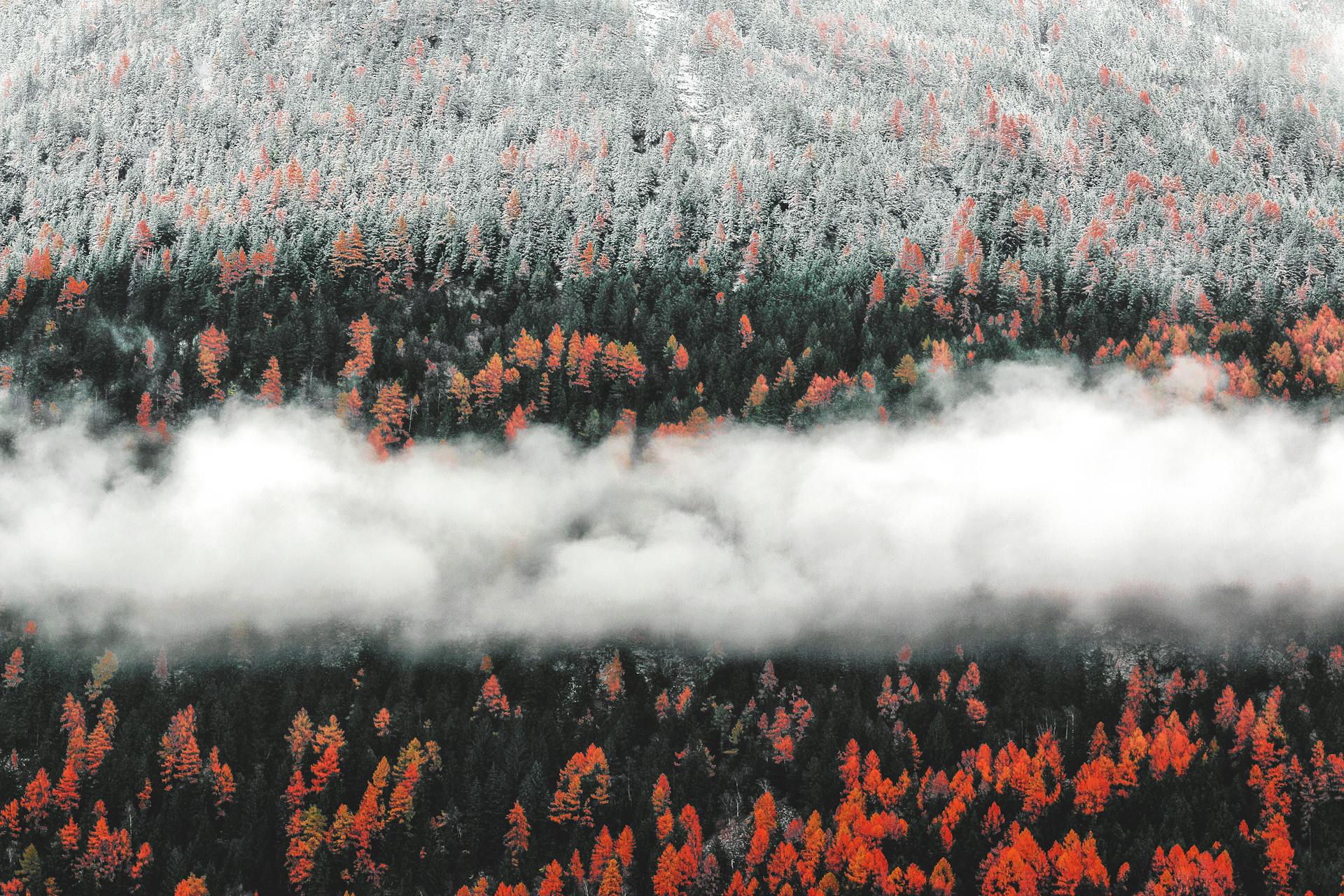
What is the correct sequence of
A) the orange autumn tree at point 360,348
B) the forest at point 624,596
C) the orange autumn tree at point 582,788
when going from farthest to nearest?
the orange autumn tree at point 360,348 → the orange autumn tree at point 582,788 → the forest at point 624,596

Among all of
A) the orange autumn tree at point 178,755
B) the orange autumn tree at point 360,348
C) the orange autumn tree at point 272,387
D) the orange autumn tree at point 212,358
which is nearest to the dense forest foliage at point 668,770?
the orange autumn tree at point 178,755

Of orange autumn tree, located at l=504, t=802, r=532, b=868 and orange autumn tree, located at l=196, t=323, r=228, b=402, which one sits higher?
orange autumn tree, located at l=196, t=323, r=228, b=402

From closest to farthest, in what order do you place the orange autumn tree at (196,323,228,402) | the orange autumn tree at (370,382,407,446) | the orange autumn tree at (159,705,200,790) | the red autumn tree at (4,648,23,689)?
the orange autumn tree at (159,705,200,790) → the red autumn tree at (4,648,23,689) → the orange autumn tree at (370,382,407,446) → the orange autumn tree at (196,323,228,402)

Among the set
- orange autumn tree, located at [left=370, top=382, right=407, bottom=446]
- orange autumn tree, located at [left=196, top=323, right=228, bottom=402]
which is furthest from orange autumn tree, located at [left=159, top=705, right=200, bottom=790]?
orange autumn tree, located at [left=196, top=323, right=228, bottom=402]

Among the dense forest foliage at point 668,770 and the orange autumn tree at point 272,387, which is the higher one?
the orange autumn tree at point 272,387

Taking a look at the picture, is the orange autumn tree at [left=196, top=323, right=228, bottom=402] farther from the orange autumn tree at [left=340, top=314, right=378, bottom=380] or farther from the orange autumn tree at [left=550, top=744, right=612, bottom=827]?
the orange autumn tree at [left=550, top=744, right=612, bottom=827]

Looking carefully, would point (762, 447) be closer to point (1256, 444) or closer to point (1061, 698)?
point (1061, 698)

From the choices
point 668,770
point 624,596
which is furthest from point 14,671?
point 668,770

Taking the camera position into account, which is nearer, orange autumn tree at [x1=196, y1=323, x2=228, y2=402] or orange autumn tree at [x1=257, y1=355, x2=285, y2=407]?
orange autumn tree at [x1=196, y1=323, x2=228, y2=402]

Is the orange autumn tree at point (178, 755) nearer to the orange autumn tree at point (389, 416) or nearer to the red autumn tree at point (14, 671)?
the red autumn tree at point (14, 671)
